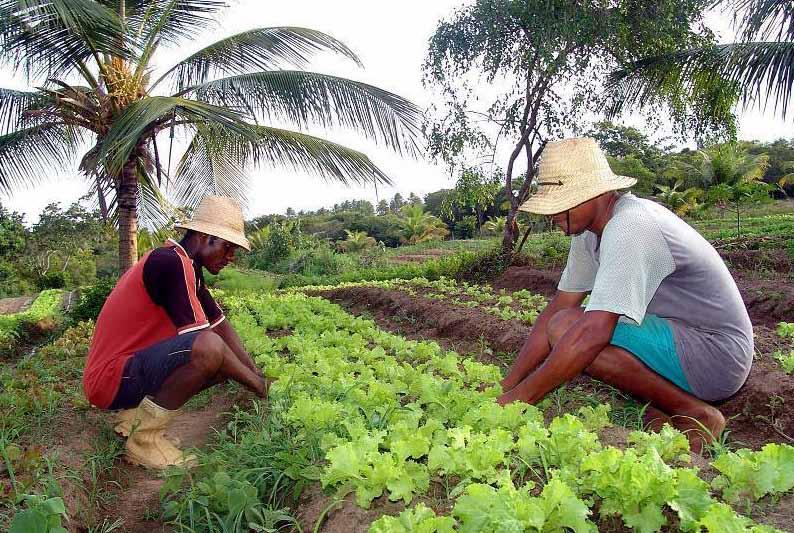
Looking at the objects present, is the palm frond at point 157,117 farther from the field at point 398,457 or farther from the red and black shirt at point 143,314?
the red and black shirt at point 143,314

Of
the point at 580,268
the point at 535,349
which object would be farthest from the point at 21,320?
the point at 580,268

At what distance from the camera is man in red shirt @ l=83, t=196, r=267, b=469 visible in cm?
348

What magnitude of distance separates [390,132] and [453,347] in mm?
4137

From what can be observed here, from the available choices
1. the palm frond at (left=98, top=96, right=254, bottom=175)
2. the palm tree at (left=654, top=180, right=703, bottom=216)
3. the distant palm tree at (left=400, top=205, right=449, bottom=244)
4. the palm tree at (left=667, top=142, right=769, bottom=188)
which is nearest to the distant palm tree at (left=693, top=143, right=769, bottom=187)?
the palm tree at (left=667, top=142, right=769, bottom=188)

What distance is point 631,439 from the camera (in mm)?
2314

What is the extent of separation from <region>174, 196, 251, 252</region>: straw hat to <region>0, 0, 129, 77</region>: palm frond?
4.14 meters

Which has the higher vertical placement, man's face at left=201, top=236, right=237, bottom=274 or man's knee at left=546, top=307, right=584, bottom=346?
man's face at left=201, top=236, right=237, bottom=274

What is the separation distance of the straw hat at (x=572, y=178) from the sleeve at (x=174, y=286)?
1.90 m

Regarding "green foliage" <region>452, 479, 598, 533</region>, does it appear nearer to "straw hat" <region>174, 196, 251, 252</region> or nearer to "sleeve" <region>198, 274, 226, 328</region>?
"straw hat" <region>174, 196, 251, 252</region>

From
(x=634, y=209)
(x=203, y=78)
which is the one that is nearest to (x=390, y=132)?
(x=203, y=78)

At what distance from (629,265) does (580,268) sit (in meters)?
0.92

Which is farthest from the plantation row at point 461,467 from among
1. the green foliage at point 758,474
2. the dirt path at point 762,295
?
the dirt path at point 762,295

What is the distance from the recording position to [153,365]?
11.5 ft

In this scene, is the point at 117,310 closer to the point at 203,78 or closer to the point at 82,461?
the point at 82,461
